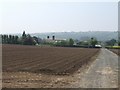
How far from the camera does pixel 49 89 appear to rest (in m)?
13.5

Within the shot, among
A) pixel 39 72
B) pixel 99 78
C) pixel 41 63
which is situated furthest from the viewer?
pixel 41 63

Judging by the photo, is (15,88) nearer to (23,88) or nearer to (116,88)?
(23,88)

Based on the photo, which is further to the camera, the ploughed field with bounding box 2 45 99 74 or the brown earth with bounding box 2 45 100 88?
the ploughed field with bounding box 2 45 99 74

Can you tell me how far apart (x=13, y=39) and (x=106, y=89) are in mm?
155755

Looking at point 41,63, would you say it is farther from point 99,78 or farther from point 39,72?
point 99,78

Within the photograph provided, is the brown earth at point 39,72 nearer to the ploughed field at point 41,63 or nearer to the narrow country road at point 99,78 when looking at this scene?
the ploughed field at point 41,63

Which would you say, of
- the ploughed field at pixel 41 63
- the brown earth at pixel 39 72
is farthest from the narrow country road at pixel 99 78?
the ploughed field at pixel 41 63

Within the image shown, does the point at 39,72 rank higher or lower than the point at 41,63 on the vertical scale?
higher

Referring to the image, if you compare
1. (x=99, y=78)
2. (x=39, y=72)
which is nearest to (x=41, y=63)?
(x=39, y=72)

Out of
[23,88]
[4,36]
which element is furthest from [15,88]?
[4,36]

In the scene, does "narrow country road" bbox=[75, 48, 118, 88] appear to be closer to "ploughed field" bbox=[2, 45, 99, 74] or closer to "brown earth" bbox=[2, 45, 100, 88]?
"brown earth" bbox=[2, 45, 100, 88]

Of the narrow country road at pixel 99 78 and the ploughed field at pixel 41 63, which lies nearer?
the narrow country road at pixel 99 78

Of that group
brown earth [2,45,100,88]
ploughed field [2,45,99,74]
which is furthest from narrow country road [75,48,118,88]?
ploughed field [2,45,99,74]

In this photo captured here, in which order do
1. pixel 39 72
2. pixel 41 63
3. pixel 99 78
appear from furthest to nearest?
pixel 41 63
pixel 39 72
pixel 99 78
